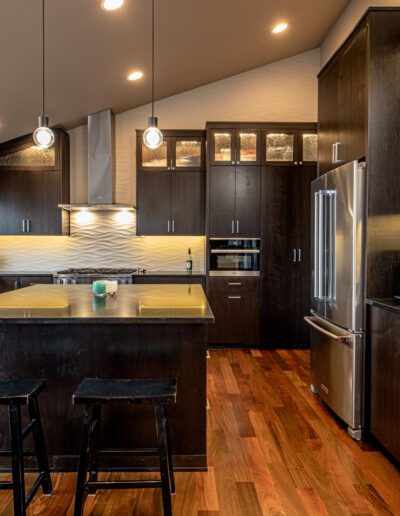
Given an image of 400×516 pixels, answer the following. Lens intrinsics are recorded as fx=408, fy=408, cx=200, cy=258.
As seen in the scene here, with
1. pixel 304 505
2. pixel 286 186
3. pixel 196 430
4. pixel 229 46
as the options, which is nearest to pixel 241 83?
pixel 229 46

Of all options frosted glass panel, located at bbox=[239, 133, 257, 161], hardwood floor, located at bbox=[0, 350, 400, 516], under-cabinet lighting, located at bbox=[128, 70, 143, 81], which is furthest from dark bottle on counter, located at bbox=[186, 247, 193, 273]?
hardwood floor, located at bbox=[0, 350, 400, 516]

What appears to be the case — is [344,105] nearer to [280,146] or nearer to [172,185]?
[280,146]

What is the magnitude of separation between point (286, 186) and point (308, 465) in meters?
3.56

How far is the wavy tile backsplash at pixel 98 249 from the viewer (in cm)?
588

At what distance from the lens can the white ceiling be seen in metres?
3.34

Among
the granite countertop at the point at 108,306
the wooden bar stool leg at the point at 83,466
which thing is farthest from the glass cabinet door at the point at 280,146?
the wooden bar stool leg at the point at 83,466

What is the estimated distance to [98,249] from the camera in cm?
591

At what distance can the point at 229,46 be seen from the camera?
472 cm

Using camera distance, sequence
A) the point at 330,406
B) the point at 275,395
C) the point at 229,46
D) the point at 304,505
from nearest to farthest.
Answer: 1. the point at 304,505
2. the point at 330,406
3. the point at 275,395
4. the point at 229,46

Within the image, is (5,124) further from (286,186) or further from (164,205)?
(286,186)

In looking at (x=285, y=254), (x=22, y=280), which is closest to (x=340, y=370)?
(x=285, y=254)

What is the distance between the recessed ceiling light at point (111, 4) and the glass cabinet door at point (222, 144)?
2.15m

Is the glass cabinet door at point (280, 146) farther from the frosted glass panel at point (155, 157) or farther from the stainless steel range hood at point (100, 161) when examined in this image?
the stainless steel range hood at point (100, 161)

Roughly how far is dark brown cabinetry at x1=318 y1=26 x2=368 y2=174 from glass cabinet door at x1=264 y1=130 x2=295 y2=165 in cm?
154
